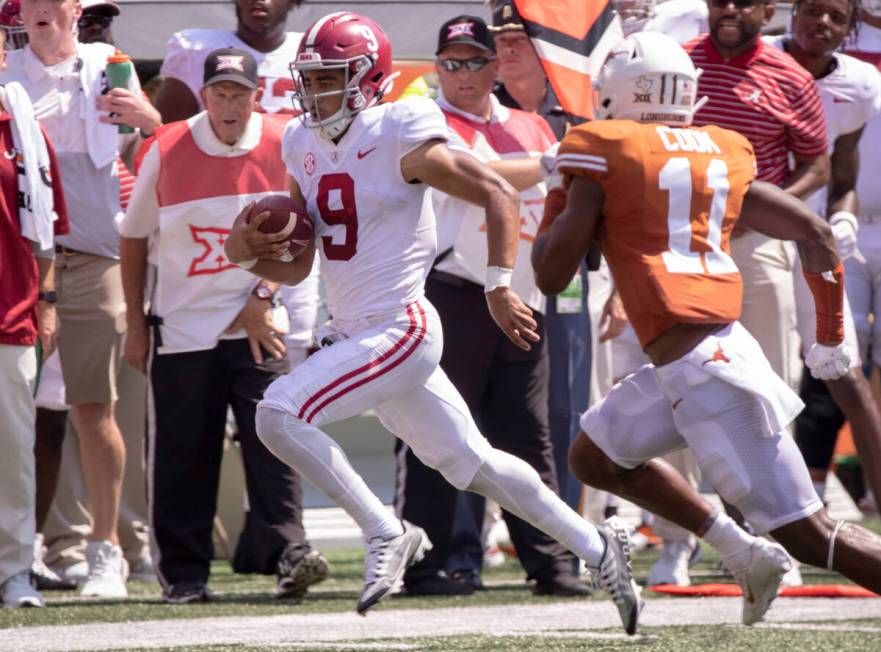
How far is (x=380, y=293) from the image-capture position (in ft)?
17.9

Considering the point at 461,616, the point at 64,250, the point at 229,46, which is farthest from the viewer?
the point at 229,46

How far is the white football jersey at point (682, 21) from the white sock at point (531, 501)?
118 inches

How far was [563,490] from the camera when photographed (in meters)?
7.79

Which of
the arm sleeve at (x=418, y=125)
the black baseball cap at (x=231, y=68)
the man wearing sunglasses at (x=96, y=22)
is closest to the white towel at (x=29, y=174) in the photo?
the black baseball cap at (x=231, y=68)

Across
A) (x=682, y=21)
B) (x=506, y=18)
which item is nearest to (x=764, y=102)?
(x=682, y=21)

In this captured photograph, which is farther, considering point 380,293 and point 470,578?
point 470,578

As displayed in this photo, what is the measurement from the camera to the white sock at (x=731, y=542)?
5.20m

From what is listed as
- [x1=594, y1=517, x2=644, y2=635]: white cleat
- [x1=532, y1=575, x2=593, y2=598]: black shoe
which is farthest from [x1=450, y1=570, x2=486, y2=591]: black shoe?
[x1=594, y1=517, x2=644, y2=635]: white cleat

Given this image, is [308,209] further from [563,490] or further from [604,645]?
[563,490]

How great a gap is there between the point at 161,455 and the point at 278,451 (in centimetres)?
194

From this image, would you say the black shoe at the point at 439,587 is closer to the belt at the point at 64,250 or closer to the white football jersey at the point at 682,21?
the belt at the point at 64,250

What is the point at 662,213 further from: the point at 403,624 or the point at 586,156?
the point at 403,624

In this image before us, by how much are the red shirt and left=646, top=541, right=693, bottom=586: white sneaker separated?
8.40ft

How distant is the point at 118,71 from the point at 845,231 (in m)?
2.87
